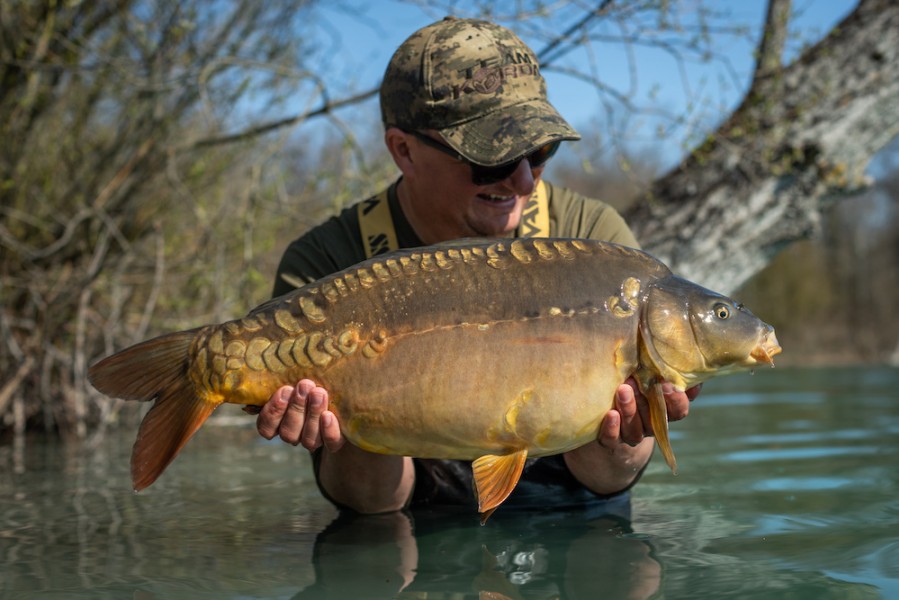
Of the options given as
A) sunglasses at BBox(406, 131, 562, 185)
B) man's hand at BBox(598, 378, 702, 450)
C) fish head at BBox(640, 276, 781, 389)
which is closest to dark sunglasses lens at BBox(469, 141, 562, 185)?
sunglasses at BBox(406, 131, 562, 185)

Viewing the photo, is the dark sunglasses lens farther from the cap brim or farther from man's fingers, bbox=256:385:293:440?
man's fingers, bbox=256:385:293:440

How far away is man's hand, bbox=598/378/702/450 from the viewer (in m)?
2.37

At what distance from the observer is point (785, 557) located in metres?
2.32

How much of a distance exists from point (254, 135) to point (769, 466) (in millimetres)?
3622

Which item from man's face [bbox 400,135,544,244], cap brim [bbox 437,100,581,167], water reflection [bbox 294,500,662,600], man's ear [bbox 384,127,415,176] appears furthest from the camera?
man's ear [bbox 384,127,415,176]

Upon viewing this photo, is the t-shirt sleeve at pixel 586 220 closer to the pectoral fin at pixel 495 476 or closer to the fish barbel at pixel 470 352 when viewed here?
the fish barbel at pixel 470 352

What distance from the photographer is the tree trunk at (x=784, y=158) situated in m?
4.89

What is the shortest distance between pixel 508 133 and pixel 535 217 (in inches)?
16.1

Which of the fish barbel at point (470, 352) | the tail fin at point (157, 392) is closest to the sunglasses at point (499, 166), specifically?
the fish barbel at point (470, 352)

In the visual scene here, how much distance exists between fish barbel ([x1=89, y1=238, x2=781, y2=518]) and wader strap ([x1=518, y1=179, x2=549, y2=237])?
66cm

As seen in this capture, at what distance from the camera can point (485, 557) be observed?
241cm

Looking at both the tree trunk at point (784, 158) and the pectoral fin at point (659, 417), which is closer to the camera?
the pectoral fin at point (659, 417)

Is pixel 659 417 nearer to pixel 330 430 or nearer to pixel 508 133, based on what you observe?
pixel 330 430

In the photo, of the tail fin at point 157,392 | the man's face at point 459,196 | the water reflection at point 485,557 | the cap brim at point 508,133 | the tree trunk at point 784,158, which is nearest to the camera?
the water reflection at point 485,557
